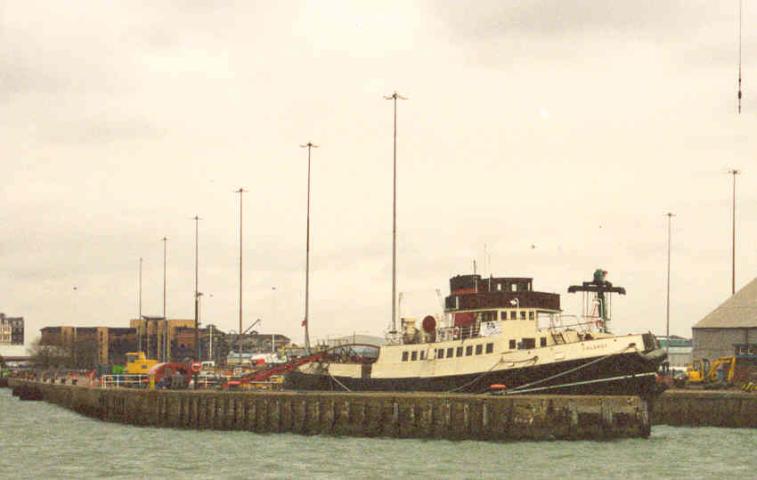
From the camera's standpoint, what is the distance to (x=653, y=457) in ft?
186

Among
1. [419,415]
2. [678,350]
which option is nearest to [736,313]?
[419,415]

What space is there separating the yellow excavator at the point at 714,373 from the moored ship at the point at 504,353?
62.7ft

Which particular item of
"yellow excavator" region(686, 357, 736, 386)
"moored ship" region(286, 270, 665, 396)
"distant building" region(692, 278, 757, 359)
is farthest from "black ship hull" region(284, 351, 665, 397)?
"distant building" region(692, 278, 757, 359)

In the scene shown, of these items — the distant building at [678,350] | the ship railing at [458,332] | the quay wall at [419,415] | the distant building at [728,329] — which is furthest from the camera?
the distant building at [678,350]

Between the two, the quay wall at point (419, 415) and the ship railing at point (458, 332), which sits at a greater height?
the ship railing at point (458, 332)

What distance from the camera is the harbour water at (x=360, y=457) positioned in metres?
52.0

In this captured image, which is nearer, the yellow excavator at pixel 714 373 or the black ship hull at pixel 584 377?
the black ship hull at pixel 584 377

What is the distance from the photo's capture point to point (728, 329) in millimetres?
104938

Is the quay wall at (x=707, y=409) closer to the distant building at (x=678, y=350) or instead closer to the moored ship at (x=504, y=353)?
the moored ship at (x=504, y=353)

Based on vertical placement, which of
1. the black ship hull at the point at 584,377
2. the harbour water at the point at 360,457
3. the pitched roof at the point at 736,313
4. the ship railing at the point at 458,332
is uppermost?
the pitched roof at the point at 736,313

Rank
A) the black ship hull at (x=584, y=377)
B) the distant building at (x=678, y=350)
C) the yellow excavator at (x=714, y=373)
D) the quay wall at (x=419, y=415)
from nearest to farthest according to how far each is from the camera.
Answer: the quay wall at (x=419, y=415) → the black ship hull at (x=584, y=377) → the yellow excavator at (x=714, y=373) → the distant building at (x=678, y=350)

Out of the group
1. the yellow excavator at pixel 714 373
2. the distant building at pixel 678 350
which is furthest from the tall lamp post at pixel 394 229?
the distant building at pixel 678 350

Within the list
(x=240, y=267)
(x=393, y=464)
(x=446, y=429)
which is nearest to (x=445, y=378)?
(x=446, y=429)

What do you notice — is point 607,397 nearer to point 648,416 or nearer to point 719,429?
point 648,416
